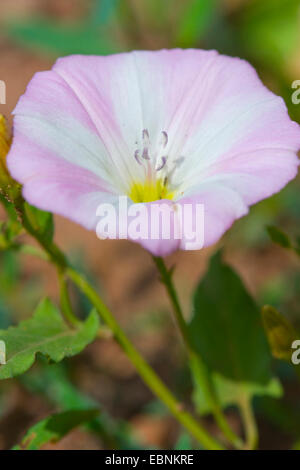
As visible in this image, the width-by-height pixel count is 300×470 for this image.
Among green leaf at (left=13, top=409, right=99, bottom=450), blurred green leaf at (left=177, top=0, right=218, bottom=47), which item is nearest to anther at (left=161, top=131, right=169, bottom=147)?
green leaf at (left=13, top=409, right=99, bottom=450)

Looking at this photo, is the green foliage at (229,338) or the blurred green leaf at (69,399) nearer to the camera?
the green foliage at (229,338)

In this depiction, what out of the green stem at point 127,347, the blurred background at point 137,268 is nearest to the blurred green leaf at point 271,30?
the blurred background at point 137,268

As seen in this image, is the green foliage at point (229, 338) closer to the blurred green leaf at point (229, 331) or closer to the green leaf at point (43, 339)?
the blurred green leaf at point (229, 331)

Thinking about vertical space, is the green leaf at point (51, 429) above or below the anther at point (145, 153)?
below

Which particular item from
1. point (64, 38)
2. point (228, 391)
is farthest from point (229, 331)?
point (64, 38)

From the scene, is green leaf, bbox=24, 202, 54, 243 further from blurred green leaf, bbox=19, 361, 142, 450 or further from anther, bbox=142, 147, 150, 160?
blurred green leaf, bbox=19, 361, 142, 450
